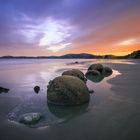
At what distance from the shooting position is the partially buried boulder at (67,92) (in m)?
8.70

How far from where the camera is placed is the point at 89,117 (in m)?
7.04

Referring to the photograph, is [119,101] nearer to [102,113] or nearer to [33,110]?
[102,113]

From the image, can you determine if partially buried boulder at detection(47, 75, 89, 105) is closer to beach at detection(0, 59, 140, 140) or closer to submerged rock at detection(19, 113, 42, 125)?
beach at detection(0, 59, 140, 140)

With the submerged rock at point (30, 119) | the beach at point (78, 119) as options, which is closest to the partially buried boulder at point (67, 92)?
the beach at point (78, 119)

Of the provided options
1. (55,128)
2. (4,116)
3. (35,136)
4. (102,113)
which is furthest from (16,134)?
(102,113)

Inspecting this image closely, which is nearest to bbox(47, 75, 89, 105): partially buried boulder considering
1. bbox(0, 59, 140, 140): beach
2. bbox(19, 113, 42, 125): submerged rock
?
bbox(0, 59, 140, 140): beach

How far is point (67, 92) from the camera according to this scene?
8.75m

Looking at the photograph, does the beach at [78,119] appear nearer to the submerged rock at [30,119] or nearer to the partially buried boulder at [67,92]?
the submerged rock at [30,119]

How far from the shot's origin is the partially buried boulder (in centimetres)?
870

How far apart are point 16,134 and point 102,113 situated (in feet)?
11.1

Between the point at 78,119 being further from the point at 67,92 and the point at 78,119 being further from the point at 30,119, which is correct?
the point at 67,92

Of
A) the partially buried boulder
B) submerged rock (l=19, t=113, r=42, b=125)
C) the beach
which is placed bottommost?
the beach

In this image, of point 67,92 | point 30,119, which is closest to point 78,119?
point 30,119

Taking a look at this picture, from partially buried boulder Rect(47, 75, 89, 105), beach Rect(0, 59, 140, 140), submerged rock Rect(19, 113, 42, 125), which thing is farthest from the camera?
partially buried boulder Rect(47, 75, 89, 105)
